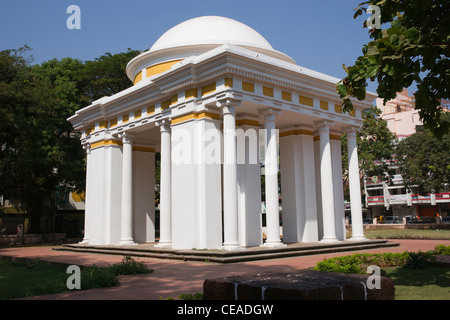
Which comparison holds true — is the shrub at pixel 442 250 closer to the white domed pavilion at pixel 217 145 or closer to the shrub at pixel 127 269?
the white domed pavilion at pixel 217 145

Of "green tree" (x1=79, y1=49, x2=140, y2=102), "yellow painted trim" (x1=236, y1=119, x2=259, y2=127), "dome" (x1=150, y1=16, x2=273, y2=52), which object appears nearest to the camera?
"yellow painted trim" (x1=236, y1=119, x2=259, y2=127)

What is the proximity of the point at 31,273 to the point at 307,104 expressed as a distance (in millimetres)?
12154

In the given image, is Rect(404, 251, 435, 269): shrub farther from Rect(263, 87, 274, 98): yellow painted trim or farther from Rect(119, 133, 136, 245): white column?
Rect(119, 133, 136, 245): white column

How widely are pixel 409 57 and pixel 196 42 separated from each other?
1231 cm

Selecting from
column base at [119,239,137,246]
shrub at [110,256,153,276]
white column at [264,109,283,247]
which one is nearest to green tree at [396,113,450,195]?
white column at [264,109,283,247]

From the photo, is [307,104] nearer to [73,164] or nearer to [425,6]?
[425,6]

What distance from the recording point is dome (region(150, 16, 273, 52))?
18297 mm

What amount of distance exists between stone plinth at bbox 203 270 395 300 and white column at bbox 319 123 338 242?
11923 mm

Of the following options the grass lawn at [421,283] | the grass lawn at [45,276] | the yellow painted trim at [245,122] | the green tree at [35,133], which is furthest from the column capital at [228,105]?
the green tree at [35,133]

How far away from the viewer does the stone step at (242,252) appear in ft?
42.3

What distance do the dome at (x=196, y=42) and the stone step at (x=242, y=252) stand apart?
8.42 metres

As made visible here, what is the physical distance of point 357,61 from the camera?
7.12 meters

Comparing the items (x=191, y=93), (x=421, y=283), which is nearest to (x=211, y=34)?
(x=191, y=93)
